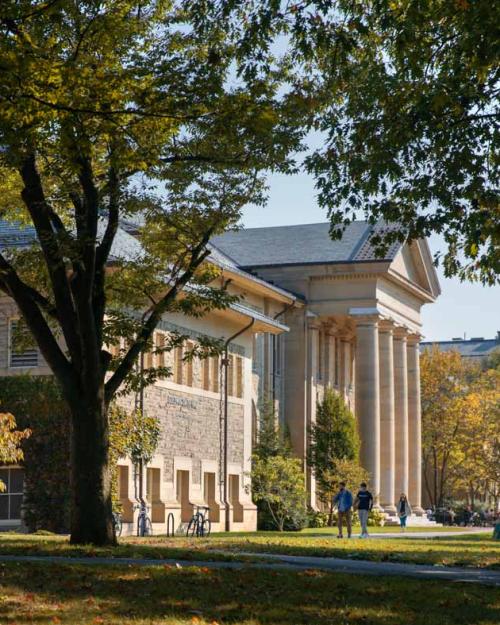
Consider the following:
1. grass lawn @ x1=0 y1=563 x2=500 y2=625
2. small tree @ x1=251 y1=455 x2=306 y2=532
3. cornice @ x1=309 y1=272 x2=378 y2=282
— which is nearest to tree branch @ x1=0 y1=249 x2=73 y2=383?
grass lawn @ x1=0 y1=563 x2=500 y2=625

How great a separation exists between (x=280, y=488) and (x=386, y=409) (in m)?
20.0

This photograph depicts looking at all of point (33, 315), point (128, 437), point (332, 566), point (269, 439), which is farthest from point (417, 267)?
point (332, 566)

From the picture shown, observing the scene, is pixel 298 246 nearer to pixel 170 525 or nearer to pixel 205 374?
pixel 205 374

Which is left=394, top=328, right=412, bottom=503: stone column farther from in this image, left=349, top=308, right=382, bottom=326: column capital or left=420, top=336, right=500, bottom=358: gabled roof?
left=420, top=336, right=500, bottom=358: gabled roof

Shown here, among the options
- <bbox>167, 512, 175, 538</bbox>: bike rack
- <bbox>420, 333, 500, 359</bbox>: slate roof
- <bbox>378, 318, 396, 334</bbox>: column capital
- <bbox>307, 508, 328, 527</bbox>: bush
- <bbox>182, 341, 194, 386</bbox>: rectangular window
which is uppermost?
<bbox>420, 333, 500, 359</bbox>: slate roof

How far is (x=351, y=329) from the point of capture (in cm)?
7669

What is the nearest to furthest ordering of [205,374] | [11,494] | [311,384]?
[11,494] → [205,374] → [311,384]

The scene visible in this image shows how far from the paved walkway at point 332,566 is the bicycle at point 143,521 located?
19.4m

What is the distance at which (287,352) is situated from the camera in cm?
6925

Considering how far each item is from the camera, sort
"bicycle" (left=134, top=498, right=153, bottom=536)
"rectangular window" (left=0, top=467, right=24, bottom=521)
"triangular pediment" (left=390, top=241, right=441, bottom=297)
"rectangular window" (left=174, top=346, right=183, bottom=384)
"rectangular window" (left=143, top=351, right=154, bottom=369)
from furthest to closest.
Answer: "triangular pediment" (left=390, top=241, right=441, bottom=297) < "rectangular window" (left=174, top=346, right=183, bottom=384) < "rectangular window" (left=143, top=351, right=154, bottom=369) < "bicycle" (left=134, top=498, right=153, bottom=536) < "rectangular window" (left=0, top=467, right=24, bottom=521)

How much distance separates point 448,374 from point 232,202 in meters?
68.2

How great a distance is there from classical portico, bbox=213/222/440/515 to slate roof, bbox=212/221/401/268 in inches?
2.1

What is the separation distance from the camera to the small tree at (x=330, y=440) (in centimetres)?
6481

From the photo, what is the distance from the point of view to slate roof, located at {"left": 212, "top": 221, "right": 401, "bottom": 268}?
70.3m
